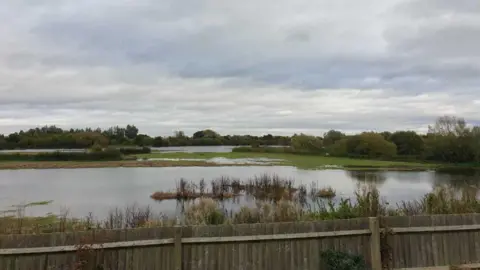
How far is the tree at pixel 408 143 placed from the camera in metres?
87.7

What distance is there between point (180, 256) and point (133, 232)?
833 mm

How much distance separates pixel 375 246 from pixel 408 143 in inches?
3456

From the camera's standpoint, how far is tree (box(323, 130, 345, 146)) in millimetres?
107562

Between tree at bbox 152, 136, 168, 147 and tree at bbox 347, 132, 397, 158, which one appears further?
tree at bbox 152, 136, 168, 147

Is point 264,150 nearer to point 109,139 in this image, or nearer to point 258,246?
point 109,139

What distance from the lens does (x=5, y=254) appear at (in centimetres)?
645

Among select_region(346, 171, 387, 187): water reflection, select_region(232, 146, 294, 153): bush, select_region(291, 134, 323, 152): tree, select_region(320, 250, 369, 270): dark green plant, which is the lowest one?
select_region(346, 171, 387, 187): water reflection

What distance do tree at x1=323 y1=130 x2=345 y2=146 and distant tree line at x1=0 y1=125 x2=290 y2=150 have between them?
22389 millimetres

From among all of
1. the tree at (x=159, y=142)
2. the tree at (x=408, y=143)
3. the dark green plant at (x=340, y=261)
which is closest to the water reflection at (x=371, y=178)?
the dark green plant at (x=340, y=261)

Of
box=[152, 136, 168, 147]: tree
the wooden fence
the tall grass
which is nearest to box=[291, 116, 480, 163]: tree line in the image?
the tall grass

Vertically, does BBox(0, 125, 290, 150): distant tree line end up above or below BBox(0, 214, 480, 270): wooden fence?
above

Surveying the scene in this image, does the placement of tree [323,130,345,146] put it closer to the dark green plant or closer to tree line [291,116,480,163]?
tree line [291,116,480,163]

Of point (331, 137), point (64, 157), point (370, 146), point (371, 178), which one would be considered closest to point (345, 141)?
point (370, 146)

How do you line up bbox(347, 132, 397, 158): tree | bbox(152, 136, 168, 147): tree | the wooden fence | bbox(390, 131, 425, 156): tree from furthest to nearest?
bbox(152, 136, 168, 147): tree < bbox(390, 131, 425, 156): tree < bbox(347, 132, 397, 158): tree < the wooden fence
